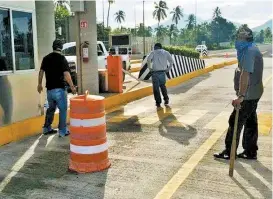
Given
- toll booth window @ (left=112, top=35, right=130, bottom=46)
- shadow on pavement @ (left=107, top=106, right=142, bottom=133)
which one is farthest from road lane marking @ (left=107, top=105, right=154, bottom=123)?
toll booth window @ (left=112, top=35, right=130, bottom=46)

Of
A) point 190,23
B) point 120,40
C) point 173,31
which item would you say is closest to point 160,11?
point 173,31

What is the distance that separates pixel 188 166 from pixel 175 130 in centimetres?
217

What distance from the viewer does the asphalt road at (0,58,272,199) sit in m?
4.44

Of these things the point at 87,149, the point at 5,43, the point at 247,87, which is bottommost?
the point at 87,149

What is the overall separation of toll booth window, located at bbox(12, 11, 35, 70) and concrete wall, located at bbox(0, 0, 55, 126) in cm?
10

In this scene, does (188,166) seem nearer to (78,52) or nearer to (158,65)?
(158,65)

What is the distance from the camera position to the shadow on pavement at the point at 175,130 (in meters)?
6.81

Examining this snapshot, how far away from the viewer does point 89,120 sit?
5.10m

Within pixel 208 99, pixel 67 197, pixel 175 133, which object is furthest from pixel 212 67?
pixel 67 197

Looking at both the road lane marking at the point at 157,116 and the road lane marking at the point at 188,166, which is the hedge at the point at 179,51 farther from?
the road lane marking at the point at 188,166

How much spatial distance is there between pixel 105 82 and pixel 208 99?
307cm

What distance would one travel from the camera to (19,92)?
7.45 meters

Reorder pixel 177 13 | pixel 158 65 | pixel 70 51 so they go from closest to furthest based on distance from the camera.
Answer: pixel 158 65 < pixel 70 51 < pixel 177 13

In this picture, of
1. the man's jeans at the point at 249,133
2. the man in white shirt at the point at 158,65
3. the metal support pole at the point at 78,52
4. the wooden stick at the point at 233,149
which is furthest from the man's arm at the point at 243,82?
the metal support pole at the point at 78,52
